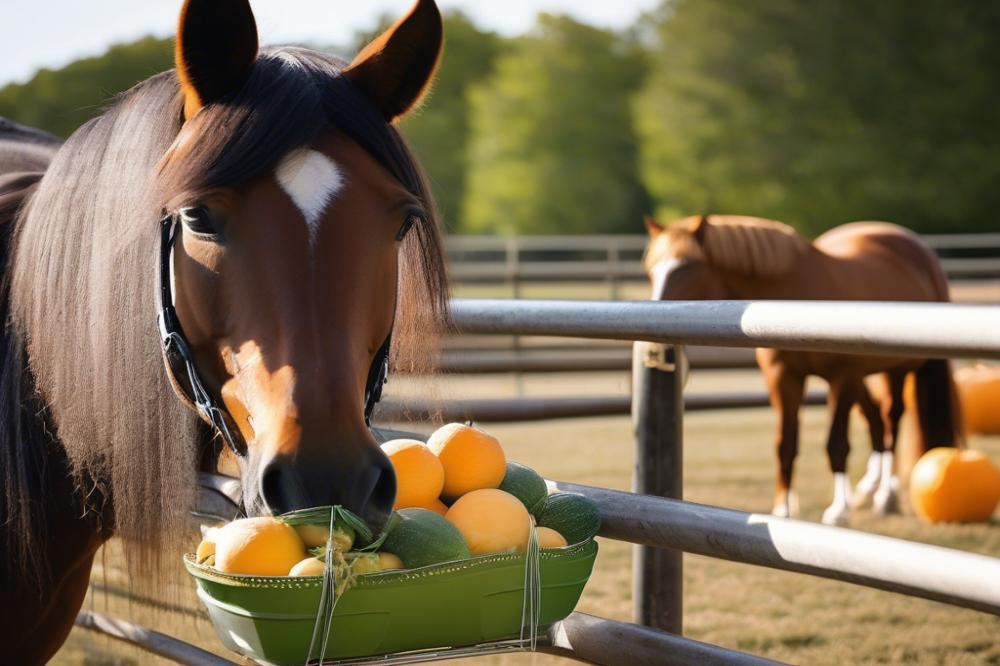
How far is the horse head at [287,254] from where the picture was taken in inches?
56.2

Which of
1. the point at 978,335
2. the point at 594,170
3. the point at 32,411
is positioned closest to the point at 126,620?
the point at 32,411

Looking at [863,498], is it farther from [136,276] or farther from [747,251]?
[136,276]

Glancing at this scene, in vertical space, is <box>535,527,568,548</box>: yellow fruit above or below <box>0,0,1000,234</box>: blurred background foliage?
below

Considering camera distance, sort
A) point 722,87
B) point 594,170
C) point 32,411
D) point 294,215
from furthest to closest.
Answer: point 594,170
point 722,87
point 32,411
point 294,215

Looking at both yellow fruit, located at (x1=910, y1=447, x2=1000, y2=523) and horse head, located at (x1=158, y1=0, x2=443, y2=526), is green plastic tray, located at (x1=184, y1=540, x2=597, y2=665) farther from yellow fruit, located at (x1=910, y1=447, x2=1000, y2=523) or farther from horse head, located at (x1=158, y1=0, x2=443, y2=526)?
yellow fruit, located at (x1=910, y1=447, x2=1000, y2=523)

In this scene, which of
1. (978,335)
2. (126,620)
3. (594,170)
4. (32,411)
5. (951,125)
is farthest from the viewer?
(594,170)

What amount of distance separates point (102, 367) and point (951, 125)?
116 ft

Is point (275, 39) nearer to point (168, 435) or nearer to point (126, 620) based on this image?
point (168, 435)

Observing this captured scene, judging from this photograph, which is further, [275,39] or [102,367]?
[275,39]

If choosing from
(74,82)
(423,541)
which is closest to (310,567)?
(423,541)

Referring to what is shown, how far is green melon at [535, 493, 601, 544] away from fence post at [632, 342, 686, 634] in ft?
1.48

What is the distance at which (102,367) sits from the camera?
5.99 ft

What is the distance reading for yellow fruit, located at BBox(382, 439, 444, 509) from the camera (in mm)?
1750

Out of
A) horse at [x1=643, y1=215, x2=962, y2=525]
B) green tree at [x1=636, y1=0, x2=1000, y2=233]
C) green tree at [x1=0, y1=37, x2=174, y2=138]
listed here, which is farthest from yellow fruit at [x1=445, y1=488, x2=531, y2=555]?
green tree at [x1=636, y1=0, x2=1000, y2=233]
